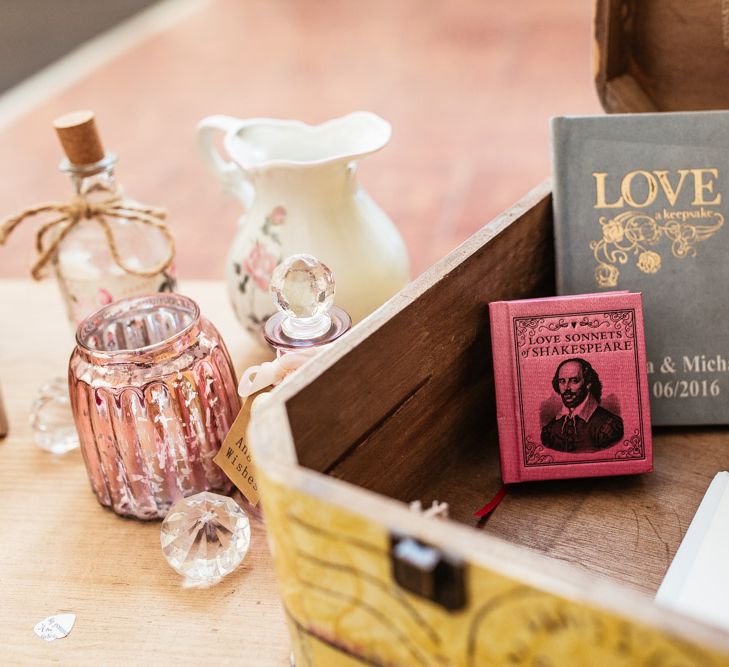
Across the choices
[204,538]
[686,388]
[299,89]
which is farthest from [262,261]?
[299,89]

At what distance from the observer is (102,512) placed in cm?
74

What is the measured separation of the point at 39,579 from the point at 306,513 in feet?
1.07

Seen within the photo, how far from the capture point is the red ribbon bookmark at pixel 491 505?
2.26ft

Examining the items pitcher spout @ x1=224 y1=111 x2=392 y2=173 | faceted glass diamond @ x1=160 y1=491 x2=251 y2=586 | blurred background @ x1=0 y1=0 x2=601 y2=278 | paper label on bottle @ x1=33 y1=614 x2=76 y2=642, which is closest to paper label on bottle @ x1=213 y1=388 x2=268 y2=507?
faceted glass diamond @ x1=160 y1=491 x2=251 y2=586

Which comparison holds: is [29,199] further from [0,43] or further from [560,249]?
[560,249]

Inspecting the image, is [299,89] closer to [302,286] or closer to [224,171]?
[224,171]

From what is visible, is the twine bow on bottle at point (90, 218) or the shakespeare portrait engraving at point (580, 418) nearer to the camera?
the shakespeare portrait engraving at point (580, 418)

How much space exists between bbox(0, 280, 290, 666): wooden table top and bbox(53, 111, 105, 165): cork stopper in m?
0.26

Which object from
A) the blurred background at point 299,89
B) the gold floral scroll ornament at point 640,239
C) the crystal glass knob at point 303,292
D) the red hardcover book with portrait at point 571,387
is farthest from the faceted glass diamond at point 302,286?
the blurred background at point 299,89

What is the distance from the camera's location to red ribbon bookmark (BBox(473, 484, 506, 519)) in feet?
2.26

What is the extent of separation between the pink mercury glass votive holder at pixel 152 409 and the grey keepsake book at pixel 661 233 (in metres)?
0.30

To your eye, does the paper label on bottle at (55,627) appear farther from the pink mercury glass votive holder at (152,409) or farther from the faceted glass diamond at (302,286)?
the faceted glass diamond at (302,286)

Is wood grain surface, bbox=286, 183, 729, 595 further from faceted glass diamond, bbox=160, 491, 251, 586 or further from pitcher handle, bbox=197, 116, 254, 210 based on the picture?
pitcher handle, bbox=197, 116, 254, 210

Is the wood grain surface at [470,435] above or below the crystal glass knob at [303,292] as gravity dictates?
below
